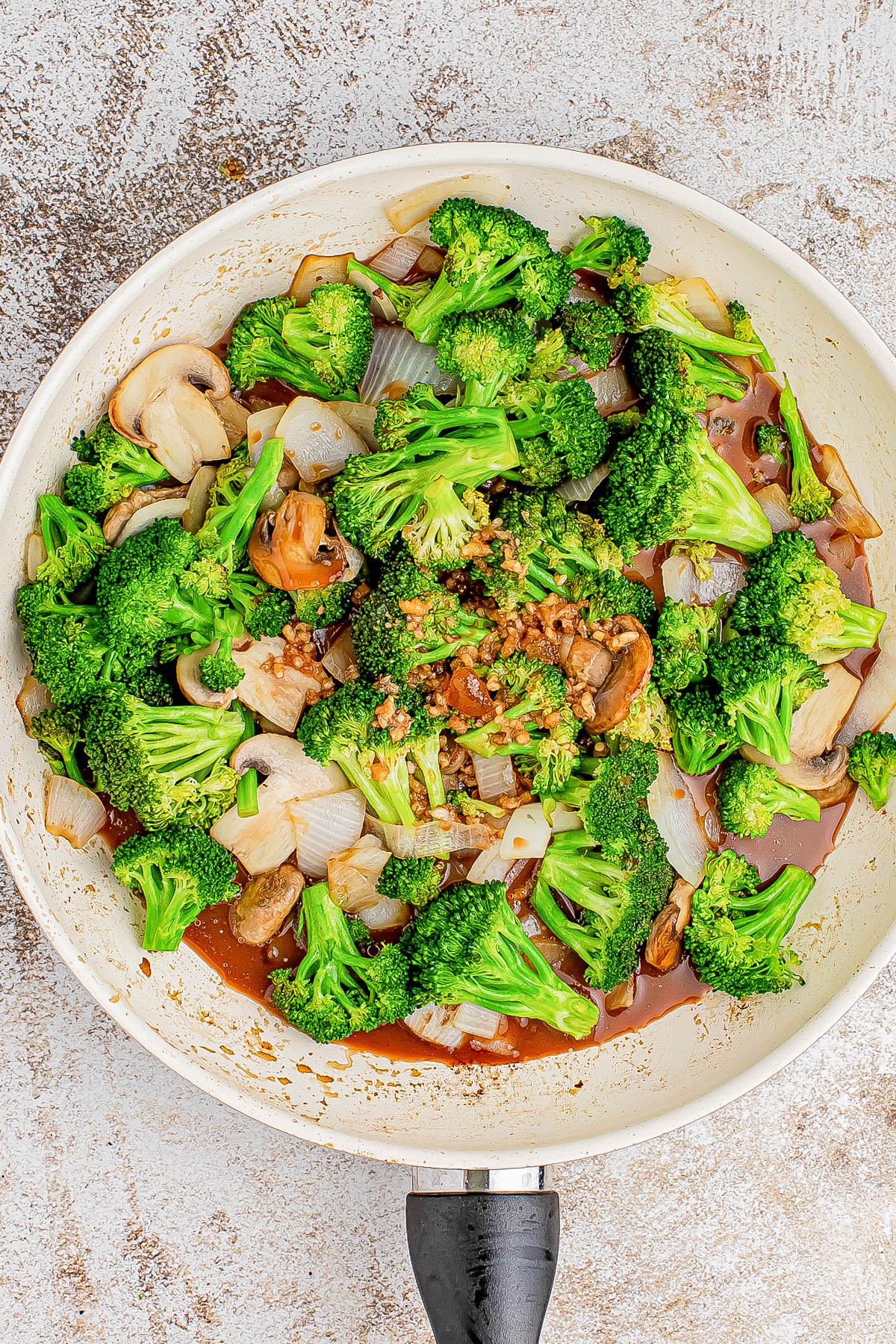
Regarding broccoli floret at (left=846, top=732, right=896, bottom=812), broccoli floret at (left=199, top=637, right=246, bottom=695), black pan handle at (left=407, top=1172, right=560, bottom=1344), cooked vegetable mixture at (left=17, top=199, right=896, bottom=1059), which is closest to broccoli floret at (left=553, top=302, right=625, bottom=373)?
cooked vegetable mixture at (left=17, top=199, right=896, bottom=1059)

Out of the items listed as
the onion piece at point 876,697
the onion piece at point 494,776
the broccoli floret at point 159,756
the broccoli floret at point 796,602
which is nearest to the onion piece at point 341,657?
the broccoli floret at point 159,756

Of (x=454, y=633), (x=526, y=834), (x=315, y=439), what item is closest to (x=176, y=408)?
(x=315, y=439)

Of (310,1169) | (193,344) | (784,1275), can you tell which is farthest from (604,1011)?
(193,344)

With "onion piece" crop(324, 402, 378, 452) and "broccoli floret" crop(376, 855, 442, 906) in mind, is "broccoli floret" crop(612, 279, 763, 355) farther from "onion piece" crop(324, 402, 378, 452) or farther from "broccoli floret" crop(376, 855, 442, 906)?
"broccoli floret" crop(376, 855, 442, 906)

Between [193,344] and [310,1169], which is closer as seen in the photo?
[193,344]

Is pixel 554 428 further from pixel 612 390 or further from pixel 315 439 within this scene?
pixel 315 439

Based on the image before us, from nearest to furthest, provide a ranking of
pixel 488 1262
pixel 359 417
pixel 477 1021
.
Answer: pixel 488 1262
pixel 359 417
pixel 477 1021

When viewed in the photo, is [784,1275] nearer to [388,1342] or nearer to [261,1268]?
[388,1342]
